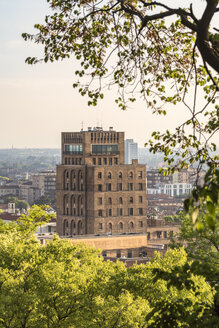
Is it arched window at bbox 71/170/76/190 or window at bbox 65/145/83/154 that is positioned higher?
window at bbox 65/145/83/154

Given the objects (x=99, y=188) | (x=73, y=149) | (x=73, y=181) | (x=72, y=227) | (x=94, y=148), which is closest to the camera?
(x=99, y=188)

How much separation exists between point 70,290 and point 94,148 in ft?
334

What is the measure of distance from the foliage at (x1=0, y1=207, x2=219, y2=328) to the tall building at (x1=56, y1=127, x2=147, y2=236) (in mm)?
88211

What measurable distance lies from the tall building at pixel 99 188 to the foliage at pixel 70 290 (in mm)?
88211

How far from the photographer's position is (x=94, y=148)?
14025cm

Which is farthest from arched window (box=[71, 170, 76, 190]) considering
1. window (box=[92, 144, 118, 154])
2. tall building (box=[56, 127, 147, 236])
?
window (box=[92, 144, 118, 154])

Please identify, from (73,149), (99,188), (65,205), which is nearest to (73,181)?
(65,205)

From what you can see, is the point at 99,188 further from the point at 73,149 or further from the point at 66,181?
the point at 73,149

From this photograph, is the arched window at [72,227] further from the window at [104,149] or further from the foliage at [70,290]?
the foliage at [70,290]

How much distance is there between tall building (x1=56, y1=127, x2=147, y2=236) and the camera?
135250mm

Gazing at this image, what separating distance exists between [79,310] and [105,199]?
98164 millimetres

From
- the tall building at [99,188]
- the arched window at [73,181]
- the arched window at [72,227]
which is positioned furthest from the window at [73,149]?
the arched window at [72,227]

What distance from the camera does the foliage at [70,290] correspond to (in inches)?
1410

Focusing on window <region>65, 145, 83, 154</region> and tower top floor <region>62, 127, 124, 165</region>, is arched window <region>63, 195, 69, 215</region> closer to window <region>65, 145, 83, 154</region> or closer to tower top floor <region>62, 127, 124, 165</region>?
tower top floor <region>62, 127, 124, 165</region>
